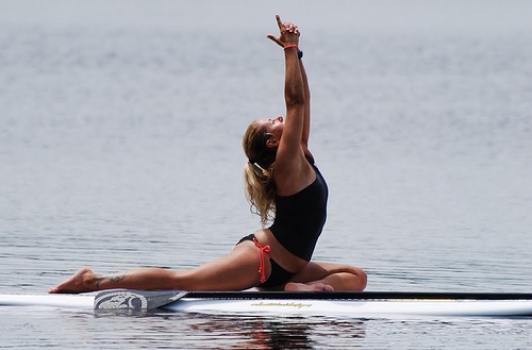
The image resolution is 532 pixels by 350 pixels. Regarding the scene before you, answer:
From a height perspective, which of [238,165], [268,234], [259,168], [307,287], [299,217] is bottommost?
[307,287]

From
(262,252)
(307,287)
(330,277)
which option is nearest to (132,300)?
(262,252)

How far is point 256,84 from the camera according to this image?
32.9m

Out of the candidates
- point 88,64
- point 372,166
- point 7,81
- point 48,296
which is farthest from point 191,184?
point 88,64

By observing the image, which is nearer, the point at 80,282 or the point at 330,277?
the point at 80,282

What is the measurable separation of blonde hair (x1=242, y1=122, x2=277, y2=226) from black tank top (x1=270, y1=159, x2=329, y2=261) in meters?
0.09

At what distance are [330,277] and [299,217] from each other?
601mm

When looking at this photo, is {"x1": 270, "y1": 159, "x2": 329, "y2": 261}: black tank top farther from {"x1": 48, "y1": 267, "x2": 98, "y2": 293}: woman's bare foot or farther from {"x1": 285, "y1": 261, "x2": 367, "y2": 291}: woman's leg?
{"x1": 48, "y1": 267, "x2": 98, "y2": 293}: woman's bare foot

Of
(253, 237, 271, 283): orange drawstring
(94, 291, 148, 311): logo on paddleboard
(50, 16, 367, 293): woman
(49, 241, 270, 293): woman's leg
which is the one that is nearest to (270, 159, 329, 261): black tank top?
(50, 16, 367, 293): woman

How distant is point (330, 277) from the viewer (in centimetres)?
992

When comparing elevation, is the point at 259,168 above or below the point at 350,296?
above

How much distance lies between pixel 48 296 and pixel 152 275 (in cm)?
82

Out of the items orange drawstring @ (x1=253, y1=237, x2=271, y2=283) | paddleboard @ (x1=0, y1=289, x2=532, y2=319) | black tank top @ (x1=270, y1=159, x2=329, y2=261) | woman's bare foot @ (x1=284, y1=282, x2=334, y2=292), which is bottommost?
paddleboard @ (x1=0, y1=289, x2=532, y2=319)

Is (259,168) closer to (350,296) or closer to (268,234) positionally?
(268,234)

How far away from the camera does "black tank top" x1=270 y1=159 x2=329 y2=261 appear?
31.5 feet
